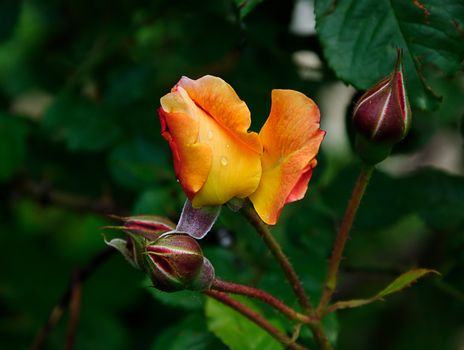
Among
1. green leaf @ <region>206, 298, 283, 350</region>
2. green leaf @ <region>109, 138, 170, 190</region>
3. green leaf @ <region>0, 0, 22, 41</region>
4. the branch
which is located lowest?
the branch

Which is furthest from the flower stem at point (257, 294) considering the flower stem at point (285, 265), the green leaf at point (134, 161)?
the green leaf at point (134, 161)

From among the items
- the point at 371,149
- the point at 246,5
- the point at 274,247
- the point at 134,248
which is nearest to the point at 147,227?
the point at 134,248

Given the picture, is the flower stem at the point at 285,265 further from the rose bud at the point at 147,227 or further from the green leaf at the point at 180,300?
the green leaf at the point at 180,300

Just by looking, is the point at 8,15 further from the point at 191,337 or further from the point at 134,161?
the point at 191,337

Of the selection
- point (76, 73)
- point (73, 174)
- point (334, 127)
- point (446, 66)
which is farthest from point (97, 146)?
point (334, 127)

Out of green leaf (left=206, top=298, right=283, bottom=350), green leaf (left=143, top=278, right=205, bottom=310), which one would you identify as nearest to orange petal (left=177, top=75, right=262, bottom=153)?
green leaf (left=206, top=298, right=283, bottom=350)

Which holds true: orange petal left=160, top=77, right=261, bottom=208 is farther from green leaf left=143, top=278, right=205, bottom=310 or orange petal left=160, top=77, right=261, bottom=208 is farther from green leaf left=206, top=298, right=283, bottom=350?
green leaf left=143, top=278, right=205, bottom=310

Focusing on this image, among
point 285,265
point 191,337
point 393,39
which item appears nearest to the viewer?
point 285,265
